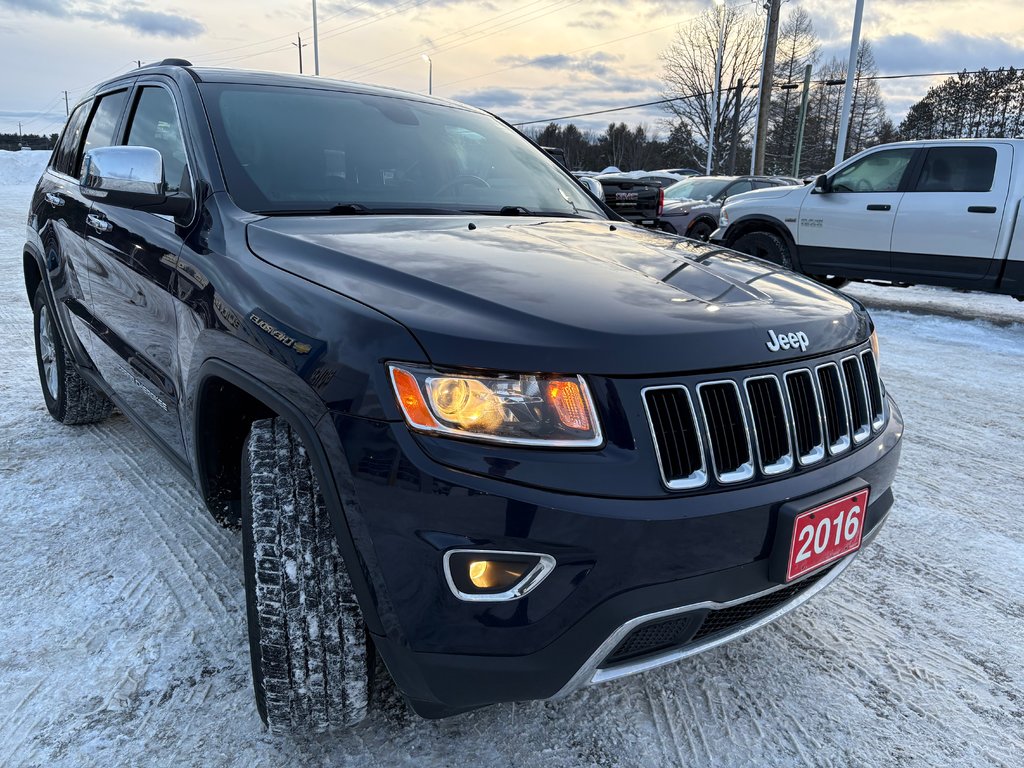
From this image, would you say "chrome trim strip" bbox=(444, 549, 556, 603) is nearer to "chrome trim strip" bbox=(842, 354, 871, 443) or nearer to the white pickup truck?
"chrome trim strip" bbox=(842, 354, 871, 443)

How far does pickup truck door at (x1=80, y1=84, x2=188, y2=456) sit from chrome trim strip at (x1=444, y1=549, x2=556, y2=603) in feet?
4.04

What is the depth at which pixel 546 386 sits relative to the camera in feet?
4.70

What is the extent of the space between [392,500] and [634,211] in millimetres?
10213

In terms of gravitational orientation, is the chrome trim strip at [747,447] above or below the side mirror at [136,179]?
below

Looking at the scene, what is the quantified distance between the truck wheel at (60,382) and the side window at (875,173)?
755cm

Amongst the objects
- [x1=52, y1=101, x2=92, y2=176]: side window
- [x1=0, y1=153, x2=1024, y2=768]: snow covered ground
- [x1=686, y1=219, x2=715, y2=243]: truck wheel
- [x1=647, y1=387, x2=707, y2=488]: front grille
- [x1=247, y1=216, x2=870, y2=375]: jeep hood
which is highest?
[x1=52, y1=101, x2=92, y2=176]: side window

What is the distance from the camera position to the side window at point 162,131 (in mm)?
2381

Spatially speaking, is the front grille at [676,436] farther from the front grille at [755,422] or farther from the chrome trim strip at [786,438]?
the chrome trim strip at [786,438]

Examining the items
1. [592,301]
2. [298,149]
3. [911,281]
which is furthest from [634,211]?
[592,301]

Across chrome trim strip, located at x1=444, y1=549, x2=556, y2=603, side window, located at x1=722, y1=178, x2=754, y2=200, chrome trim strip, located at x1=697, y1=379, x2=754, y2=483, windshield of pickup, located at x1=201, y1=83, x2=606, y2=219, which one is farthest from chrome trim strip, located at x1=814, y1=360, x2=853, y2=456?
side window, located at x1=722, y1=178, x2=754, y2=200

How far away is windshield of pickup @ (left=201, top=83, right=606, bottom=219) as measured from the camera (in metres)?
2.29

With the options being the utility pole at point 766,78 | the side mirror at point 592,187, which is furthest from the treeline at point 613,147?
the side mirror at point 592,187

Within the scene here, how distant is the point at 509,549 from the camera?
4.45ft

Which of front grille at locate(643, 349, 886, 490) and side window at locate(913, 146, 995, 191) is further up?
side window at locate(913, 146, 995, 191)
